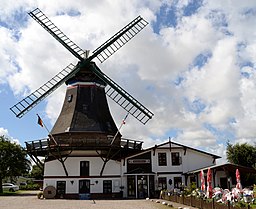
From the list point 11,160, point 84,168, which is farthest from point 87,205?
point 11,160

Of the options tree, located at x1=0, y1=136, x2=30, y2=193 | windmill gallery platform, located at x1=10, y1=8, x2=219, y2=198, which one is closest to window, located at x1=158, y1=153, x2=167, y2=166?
windmill gallery platform, located at x1=10, y1=8, x2=219, y2=198

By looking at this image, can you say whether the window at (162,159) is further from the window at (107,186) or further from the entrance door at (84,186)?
the entrance door at (84,186)

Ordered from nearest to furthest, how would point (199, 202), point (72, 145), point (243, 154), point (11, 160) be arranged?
point (199, 202), point (72, 145), point (243, 154), point (11, 160)

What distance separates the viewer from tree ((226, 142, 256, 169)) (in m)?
34.2

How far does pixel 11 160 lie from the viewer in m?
36.8

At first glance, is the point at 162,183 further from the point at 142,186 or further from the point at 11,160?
the point at 11,160

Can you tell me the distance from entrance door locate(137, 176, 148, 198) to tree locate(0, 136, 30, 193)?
14561 millimetres

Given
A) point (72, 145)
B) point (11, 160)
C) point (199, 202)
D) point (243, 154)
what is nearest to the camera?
point (199, 202)

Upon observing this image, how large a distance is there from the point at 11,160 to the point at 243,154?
23913 millimetres

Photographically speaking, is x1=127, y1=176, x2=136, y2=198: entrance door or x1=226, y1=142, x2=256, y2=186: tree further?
x1=226, y1=142, x2=256, y2=186: tree

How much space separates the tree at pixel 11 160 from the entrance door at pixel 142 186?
14.6 metres

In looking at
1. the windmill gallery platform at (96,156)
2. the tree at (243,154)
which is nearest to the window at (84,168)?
the windmill gallery platform at (96,156)

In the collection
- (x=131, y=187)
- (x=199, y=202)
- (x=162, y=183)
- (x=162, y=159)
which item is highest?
(x=162, y=159)

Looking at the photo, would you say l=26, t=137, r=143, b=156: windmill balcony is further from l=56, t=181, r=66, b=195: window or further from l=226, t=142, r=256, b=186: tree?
l=226, t=142, r=256, b=186: tree
